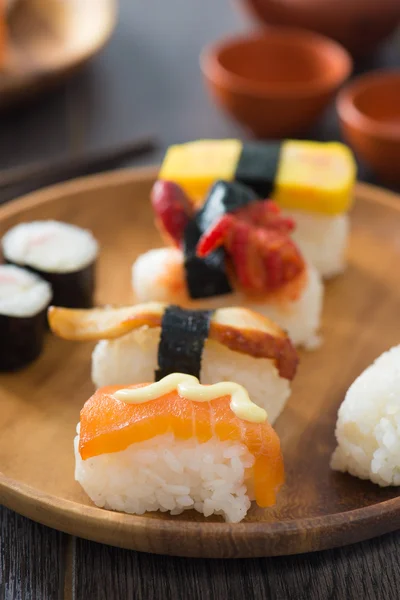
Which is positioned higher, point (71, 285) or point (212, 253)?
point (212, 253)

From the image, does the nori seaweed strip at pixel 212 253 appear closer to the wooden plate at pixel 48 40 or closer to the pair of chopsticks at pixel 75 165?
the pair of chopsticks at pixel 75 165

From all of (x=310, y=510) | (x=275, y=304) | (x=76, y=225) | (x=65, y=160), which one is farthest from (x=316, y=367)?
(x=65, y=160)

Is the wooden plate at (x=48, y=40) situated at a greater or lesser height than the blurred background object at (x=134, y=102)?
greater

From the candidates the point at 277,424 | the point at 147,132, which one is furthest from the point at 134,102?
the point at 277,424

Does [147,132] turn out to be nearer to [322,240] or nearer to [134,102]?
[134,102]

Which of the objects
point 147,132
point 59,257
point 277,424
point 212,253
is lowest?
point 147,132

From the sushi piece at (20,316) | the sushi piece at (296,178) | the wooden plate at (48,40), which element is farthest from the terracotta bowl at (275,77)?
the sushi piece at (20,316)
